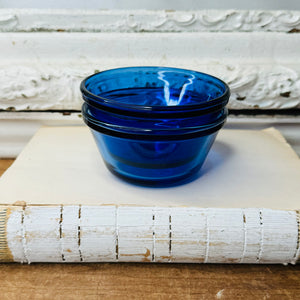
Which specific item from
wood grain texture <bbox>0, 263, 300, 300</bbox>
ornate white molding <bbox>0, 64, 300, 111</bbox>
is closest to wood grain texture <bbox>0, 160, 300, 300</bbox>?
wood grain texture <bbox>0, 263, 300, 300</bbox>

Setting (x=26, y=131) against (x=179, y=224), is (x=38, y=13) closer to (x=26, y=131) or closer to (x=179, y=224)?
(x=26, y=131)

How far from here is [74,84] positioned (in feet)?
1.57

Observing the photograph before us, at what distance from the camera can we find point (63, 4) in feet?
1.57

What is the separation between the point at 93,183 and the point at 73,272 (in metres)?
0.09

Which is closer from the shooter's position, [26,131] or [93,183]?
[93,183]

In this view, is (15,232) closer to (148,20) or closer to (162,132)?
(162,132)

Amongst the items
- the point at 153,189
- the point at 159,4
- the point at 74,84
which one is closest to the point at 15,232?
the point at 153,189

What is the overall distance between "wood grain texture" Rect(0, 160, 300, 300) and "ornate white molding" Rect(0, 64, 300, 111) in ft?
0.80

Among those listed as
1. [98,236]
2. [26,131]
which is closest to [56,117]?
[26,131]

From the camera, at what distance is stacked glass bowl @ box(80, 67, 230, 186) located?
1.03ft

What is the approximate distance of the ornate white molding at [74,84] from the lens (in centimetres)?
47

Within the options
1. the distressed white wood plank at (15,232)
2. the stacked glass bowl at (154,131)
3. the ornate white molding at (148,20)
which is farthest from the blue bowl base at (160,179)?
the ornate white molding at (148,20)

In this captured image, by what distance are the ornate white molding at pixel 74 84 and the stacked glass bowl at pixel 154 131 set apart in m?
0.09

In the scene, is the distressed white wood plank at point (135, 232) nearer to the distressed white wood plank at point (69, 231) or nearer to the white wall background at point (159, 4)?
the distressed white wood plank at point (69, 231)
